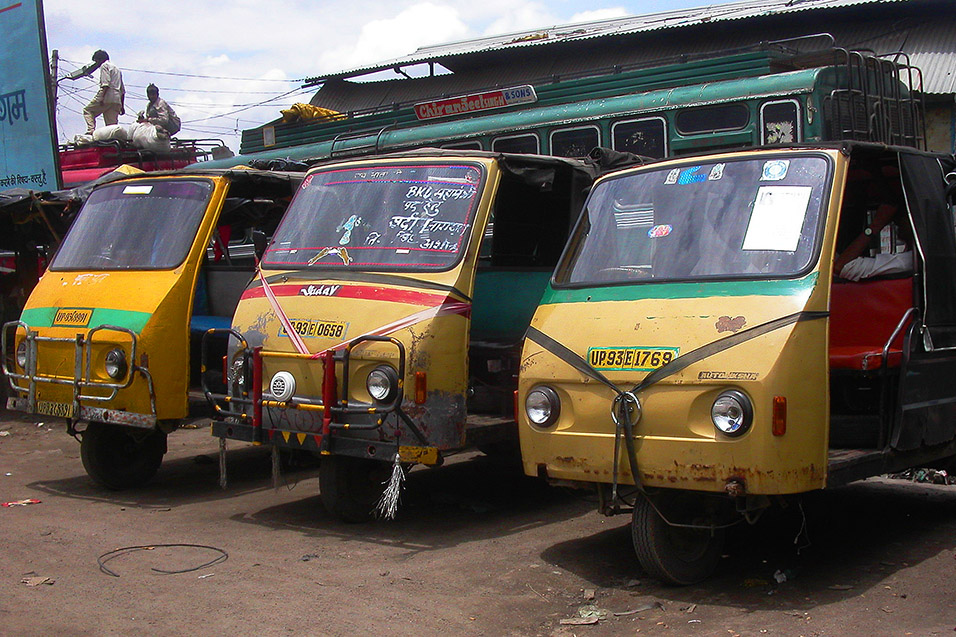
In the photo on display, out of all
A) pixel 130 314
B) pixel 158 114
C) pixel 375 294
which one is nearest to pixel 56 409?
pixel 130 314

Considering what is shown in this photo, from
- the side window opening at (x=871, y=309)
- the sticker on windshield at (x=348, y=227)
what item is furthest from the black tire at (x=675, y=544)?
the sticker on windshield at (x=348, y=227)

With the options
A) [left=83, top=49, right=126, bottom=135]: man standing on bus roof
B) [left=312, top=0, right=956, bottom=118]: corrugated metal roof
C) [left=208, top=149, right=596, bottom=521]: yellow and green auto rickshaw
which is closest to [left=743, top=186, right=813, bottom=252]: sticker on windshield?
[left=208, top=149, right=596, bottom=521]: yellow and green auto rickshaw

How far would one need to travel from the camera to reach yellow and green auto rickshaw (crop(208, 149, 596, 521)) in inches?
247

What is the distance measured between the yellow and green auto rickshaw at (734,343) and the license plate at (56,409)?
3815mm

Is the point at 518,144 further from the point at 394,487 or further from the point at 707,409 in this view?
the point at 707,409

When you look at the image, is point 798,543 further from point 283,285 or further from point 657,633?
point 283,285

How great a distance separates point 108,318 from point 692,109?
546 centimetres

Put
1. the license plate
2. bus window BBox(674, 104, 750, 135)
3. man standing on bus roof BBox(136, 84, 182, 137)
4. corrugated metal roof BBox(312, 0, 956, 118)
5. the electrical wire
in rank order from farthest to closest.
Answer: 1. corrugated metal roof BBox(312, 0, 956, 118)
2. man standing on bus roof BBox(136, 84, 182, 137)
3. bus window BBox(674, 104, 750, 135)
4. the license plate
5. the electrical wire

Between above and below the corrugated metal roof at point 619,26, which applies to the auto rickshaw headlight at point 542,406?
below

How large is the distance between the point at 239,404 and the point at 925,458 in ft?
13.7

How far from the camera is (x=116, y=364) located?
7.49m

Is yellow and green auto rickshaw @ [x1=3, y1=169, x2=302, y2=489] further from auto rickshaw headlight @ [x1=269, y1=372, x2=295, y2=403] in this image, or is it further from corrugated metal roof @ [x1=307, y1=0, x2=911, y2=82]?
corrugated metal roof @ [x1=307, y1=0, x2=911, y2=82]

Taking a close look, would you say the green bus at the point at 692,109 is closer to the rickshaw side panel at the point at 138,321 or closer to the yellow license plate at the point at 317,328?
the yellow license plate at the point at 317,328

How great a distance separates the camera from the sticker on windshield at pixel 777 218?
5297mm
